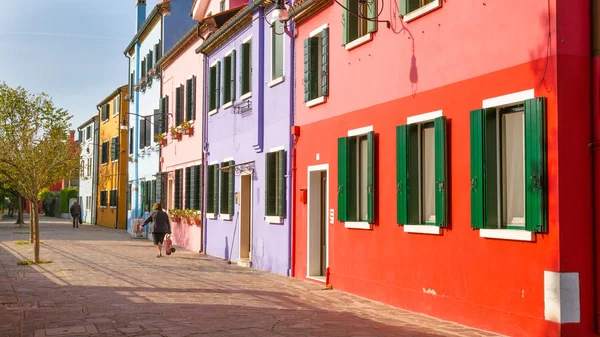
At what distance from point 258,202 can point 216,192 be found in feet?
13.6

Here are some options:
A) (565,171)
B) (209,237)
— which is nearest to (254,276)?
(209,237)

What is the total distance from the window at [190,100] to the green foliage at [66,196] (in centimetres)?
4746

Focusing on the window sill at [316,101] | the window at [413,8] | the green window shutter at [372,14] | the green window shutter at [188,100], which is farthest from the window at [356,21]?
the green window shutter at [188,100]

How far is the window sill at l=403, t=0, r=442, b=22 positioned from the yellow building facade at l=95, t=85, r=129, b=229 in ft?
107

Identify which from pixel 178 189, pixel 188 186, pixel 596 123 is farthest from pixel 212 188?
pixel 596 123

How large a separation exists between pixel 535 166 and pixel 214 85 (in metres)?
16.1

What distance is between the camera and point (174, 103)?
2978cm

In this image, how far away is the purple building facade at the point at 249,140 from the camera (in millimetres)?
17844

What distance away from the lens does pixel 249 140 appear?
66.4ft

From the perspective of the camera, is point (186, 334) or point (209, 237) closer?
point (186, 334)

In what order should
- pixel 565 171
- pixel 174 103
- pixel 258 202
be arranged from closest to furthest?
1. pixel 565 171
2. pixel 258 202
3. pixel 174 103

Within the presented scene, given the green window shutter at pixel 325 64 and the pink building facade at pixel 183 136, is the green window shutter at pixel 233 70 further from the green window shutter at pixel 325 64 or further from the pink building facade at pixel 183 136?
the green window shutter at pixel 325 64

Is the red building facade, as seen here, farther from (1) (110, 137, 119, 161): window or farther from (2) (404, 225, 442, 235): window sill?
(1) (110, 137, 119, 161): window

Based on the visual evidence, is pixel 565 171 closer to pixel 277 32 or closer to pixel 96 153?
pixel 277 32
